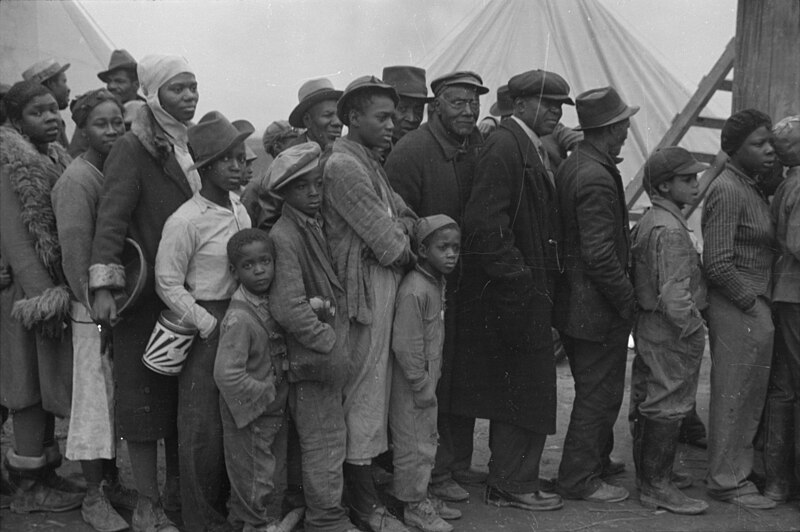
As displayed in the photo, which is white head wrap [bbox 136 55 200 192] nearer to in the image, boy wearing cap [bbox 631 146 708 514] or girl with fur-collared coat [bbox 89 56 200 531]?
girl with fur-collared coat [bbox 89 56 200 531]

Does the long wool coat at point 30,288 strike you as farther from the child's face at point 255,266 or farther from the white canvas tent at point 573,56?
the white canvas tent at point 573,56

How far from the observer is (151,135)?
363 centimetres

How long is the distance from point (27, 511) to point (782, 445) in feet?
12.5

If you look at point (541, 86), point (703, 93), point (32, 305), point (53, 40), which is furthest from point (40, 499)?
point (703, 93)

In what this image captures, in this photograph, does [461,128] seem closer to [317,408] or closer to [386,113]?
[386,113]

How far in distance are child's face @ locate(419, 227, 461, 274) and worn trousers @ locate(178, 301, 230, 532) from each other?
95cm

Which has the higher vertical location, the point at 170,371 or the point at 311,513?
the point at 170,371

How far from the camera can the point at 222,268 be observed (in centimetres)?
357

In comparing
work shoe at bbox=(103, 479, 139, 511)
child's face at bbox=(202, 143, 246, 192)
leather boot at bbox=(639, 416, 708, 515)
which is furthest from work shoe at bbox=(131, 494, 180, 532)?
leather boot at bbox=(639, 416, 708, 515)

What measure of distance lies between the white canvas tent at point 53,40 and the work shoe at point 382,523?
4.57 meters

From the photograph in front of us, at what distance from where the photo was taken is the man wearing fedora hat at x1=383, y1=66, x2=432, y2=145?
15.9 ft

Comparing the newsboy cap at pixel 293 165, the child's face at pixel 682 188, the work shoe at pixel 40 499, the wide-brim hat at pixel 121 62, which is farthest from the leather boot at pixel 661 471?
the wide-brim hat at pixel 121 62

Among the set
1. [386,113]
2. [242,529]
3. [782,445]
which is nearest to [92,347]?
[242,529]

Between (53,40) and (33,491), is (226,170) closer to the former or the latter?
(33,491)
